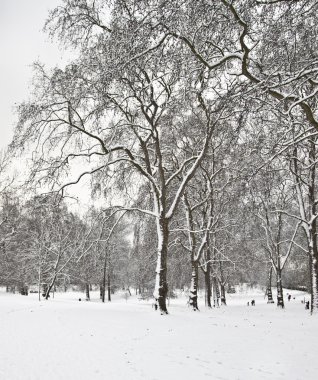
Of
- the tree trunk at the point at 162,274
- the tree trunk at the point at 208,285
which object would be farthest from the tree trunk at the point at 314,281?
the tree trunk at the point at 162,274

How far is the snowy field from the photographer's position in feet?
19.5

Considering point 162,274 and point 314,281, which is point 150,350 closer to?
point 162,274

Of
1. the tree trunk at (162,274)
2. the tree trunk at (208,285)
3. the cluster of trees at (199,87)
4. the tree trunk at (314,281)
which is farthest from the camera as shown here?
the tree trunk at (208,285)

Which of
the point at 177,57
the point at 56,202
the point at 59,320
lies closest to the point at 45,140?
the point at 56,202

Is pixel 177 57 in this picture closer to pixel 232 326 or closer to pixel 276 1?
pixel 276 1

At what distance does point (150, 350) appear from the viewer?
751cm

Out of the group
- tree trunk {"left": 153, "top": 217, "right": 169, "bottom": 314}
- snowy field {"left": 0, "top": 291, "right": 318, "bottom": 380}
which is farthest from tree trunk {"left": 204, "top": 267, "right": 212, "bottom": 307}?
snowy field {"left": 0, "top": 291, "right": 318, "bottom": 380}

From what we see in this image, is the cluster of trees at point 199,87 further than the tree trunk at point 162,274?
No

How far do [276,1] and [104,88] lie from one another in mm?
2869

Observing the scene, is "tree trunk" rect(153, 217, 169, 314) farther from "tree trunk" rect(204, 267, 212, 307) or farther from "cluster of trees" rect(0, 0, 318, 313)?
"tree trunk" rect(204, 267, 212, 307)

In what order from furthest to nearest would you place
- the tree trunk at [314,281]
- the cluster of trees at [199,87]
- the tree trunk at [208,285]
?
the tree trunk at [208,285] → the tree trunk at [314,281] → the cluster of trees at [199,87]

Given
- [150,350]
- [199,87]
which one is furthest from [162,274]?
[199,87]

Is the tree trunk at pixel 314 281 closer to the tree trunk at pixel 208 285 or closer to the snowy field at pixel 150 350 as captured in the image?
the snowy field at pixel 150 350

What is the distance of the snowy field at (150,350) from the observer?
5.95 meters
